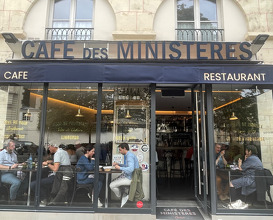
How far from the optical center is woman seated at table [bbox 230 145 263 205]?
18.2 ft

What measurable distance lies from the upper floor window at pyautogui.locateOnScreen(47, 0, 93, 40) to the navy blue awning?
131 centimetres

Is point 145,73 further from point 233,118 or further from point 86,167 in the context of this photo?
point 233,118

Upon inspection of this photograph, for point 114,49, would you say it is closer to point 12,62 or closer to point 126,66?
point 126,66

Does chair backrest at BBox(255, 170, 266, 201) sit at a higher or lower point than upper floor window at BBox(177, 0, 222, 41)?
lower

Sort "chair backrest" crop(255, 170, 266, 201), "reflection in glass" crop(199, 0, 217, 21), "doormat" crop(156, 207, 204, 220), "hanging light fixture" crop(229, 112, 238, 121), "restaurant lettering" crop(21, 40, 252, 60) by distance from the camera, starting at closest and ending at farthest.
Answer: "doormat" crop(156, 207, 204, 220) → "chair backrest" crop(255, 170, 266, 201) → "restaurant lettering" crop(21, 40, 252, 60) → "hanging light fixture" crop(229, 112, 238, 121) → "reflection in glass" crop(199, 0, 217, 21)

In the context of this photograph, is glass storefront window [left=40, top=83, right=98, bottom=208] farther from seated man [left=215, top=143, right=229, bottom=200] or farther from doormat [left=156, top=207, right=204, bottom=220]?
seated man [left=215, top=143, right=229, bottom=200]

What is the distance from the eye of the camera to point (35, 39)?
6.30 meters

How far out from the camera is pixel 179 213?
5602 millimetres

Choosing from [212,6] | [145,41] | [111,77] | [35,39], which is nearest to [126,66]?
[111,77]

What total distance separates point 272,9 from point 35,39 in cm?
662

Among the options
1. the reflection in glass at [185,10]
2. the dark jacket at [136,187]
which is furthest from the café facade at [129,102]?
the reflection in glass at [185,10]

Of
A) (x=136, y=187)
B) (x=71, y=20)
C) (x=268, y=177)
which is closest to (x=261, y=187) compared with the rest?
(x=268, y=177)

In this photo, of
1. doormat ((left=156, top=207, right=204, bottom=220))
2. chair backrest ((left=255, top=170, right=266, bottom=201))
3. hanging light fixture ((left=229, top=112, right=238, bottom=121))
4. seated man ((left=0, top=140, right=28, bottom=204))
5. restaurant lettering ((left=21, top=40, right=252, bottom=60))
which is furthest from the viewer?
hanging light fixture ((left=229, top=112, right=238, bottom=121))

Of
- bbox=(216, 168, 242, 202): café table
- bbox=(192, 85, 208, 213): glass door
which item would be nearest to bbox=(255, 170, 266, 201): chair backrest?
bbox=(216, 168, 242, 202): café table
